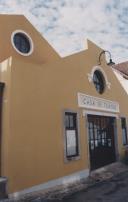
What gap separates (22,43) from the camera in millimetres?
11609

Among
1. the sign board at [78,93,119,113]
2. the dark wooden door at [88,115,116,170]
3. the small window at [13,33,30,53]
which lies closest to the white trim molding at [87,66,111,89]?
the sign board at [78,93,119,113]

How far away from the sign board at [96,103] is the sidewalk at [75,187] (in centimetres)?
291

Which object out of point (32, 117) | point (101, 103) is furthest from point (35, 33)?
point (32, 117)

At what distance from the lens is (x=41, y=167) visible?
838 cm

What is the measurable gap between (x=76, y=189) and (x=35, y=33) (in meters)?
7.48

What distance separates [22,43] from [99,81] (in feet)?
15.0

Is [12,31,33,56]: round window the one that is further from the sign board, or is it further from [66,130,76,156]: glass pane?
[66,130,76,156]: glass pane

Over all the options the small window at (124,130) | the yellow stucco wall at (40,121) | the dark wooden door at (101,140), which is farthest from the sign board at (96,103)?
the small window at (124,130)

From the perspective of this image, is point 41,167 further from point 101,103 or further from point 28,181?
point 101,103

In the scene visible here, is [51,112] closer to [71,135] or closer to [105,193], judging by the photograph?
[71,135]

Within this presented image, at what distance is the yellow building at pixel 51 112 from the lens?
7.81 metres

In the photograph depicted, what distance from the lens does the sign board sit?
11.2 m

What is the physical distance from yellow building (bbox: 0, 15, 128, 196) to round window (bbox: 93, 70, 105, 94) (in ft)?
0.17

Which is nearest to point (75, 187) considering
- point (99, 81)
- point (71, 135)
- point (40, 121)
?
point (71, 135)
